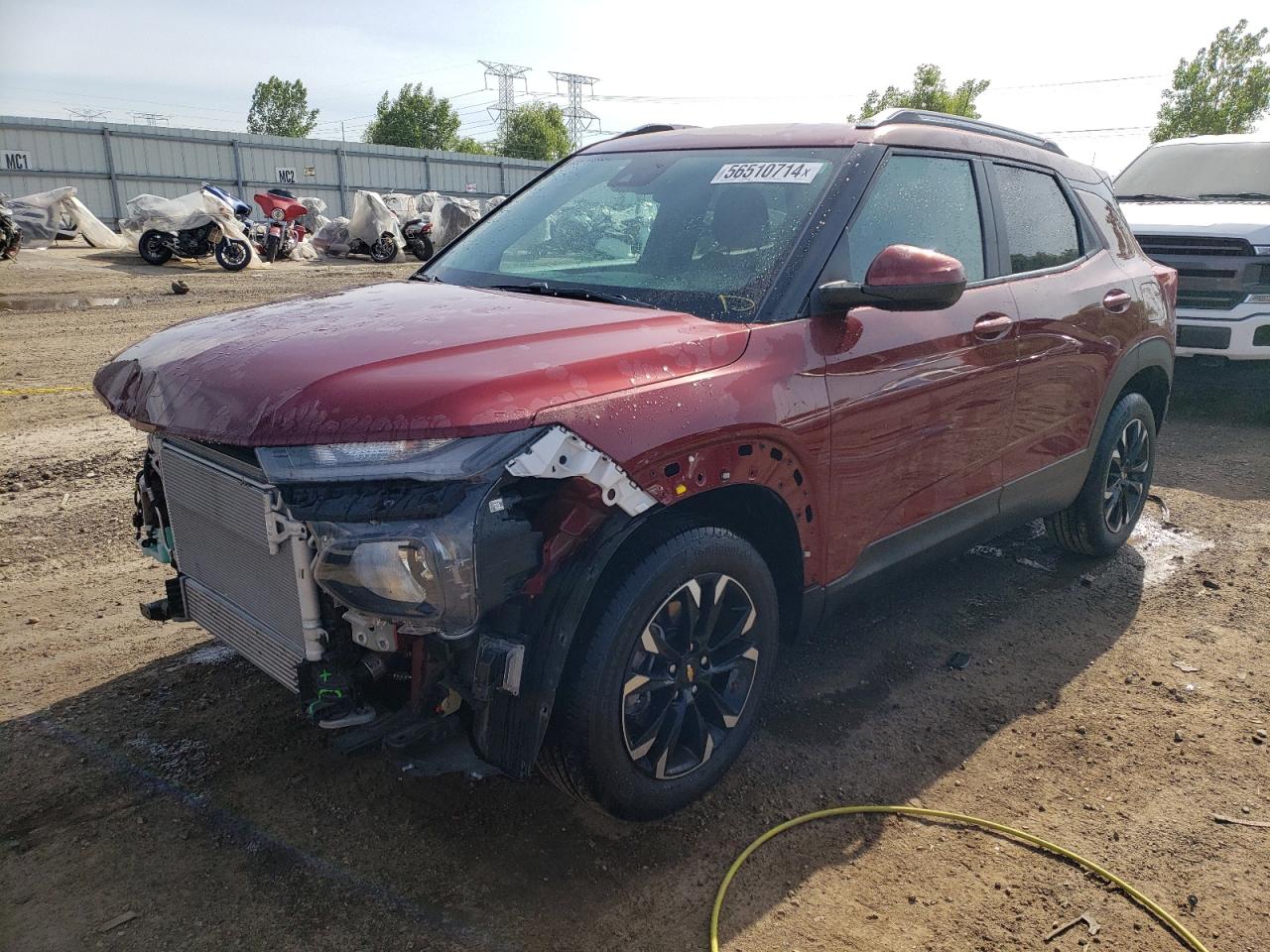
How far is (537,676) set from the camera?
2334 millimetres

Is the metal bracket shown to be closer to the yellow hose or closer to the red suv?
the red suv

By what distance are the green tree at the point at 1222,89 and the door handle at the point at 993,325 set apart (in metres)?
31.5

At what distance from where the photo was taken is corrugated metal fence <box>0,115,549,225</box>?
3058 centimetres

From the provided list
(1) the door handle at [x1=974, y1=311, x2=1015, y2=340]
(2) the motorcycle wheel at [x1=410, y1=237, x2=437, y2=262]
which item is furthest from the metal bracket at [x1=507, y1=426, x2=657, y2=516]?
(2) the motorcycle wheel at [x1=410, y1=237, x2=437, y2=262]

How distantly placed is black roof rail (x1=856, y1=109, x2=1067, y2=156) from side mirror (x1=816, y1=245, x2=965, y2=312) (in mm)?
844

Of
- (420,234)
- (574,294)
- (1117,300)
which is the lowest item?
(420,234)

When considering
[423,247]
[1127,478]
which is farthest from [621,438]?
[423,247]

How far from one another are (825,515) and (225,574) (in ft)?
5.79

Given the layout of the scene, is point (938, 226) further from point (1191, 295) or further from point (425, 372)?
point (1191, 295)

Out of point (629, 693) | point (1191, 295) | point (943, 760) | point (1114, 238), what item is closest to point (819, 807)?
Result: point (943, 760)

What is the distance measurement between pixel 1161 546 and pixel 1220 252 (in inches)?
144

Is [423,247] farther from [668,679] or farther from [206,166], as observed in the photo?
[668,679]

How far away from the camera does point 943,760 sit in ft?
10.6

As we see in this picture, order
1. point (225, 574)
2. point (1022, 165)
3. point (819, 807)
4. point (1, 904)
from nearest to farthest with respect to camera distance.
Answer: point (1, 904) < point (225, 574) < point (819, 807) < point (1022, 165)
